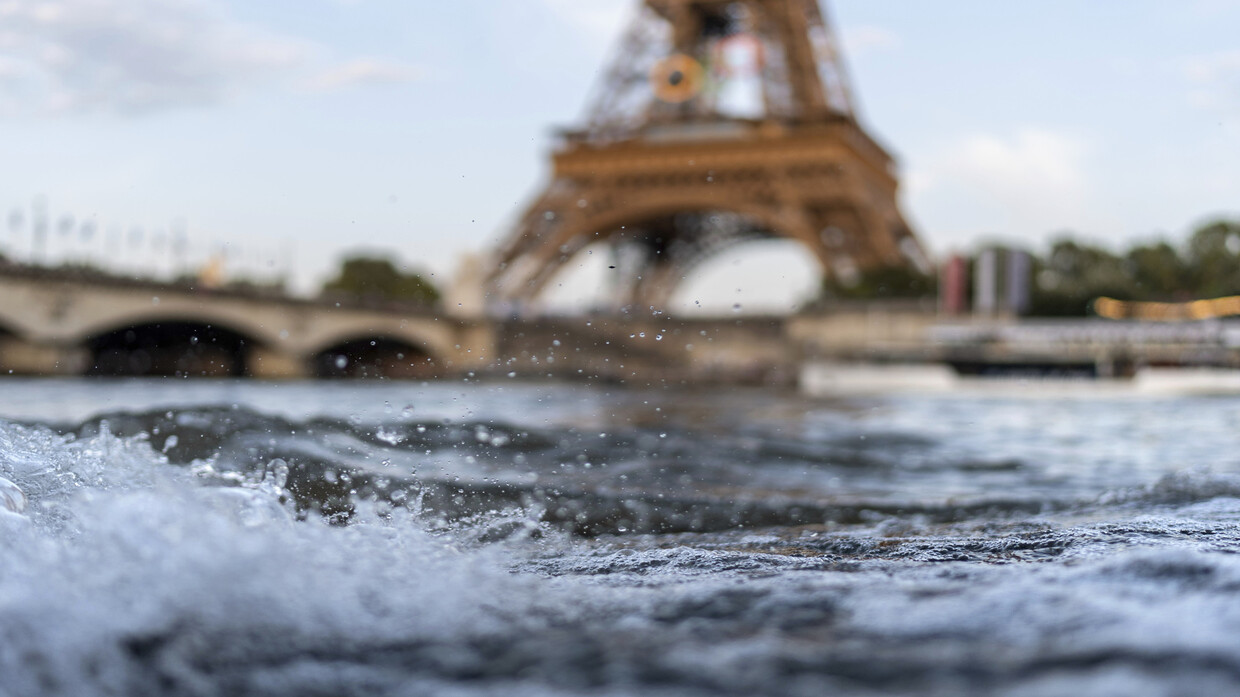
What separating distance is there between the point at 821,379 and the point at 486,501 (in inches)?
1297

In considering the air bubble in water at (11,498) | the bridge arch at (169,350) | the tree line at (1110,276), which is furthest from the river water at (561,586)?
the tree line at (1110,276)

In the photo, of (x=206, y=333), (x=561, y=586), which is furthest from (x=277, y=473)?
(x=206, y=333)

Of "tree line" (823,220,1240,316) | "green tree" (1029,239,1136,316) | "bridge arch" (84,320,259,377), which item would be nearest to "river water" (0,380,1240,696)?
"bridge arch" (84,320,259,377)

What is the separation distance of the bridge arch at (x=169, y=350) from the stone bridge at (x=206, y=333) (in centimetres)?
6

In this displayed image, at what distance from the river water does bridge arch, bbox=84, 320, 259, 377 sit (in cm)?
3094

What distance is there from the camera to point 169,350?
154 feet

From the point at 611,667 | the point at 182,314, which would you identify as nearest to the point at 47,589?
the point at 611,667

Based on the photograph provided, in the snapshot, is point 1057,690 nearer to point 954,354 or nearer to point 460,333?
point 954,354

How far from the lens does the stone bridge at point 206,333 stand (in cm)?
3039

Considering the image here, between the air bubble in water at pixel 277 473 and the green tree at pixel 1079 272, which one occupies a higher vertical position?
the green tree at pixel 1079 272

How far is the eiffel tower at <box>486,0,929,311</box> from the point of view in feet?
130

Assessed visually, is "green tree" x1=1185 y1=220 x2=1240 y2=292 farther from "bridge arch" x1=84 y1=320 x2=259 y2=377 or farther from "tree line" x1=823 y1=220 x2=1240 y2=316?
"bridge arch" x1=84 y1=320 x2=259 y2=377

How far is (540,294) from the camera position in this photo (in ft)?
144

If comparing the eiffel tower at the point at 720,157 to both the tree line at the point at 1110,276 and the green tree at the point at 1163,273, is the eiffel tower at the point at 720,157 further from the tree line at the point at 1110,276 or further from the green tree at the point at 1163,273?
the green tree at the point at 1163,273
